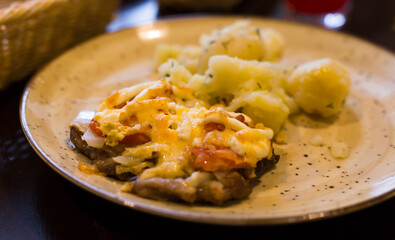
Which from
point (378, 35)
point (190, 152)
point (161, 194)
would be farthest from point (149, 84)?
point (378, 35)

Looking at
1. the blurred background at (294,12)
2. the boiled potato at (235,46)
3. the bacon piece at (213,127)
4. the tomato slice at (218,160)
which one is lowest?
the blurred background at (294,12)

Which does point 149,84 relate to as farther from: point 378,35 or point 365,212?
point 378,35

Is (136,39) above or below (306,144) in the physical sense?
above

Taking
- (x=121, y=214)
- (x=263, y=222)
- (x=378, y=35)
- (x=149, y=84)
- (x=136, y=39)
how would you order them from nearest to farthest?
(x=263, y=222) → (x=121, y=214) → (x=149, y=84) → (x=136, y=39) → (x=378, y=35)

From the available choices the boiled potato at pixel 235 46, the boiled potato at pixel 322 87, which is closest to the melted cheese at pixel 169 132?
the boiled potato at pixel 235 46

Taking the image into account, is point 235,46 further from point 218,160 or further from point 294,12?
point 294,12

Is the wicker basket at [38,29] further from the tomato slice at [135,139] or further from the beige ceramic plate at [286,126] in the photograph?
the tomato slice at [135,139]

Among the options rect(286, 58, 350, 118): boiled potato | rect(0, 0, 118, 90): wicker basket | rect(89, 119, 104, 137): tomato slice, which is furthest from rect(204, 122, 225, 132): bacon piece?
rect(0, 0, 118, 90): wicker basket

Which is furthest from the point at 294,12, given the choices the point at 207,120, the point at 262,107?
the point at 207,120
